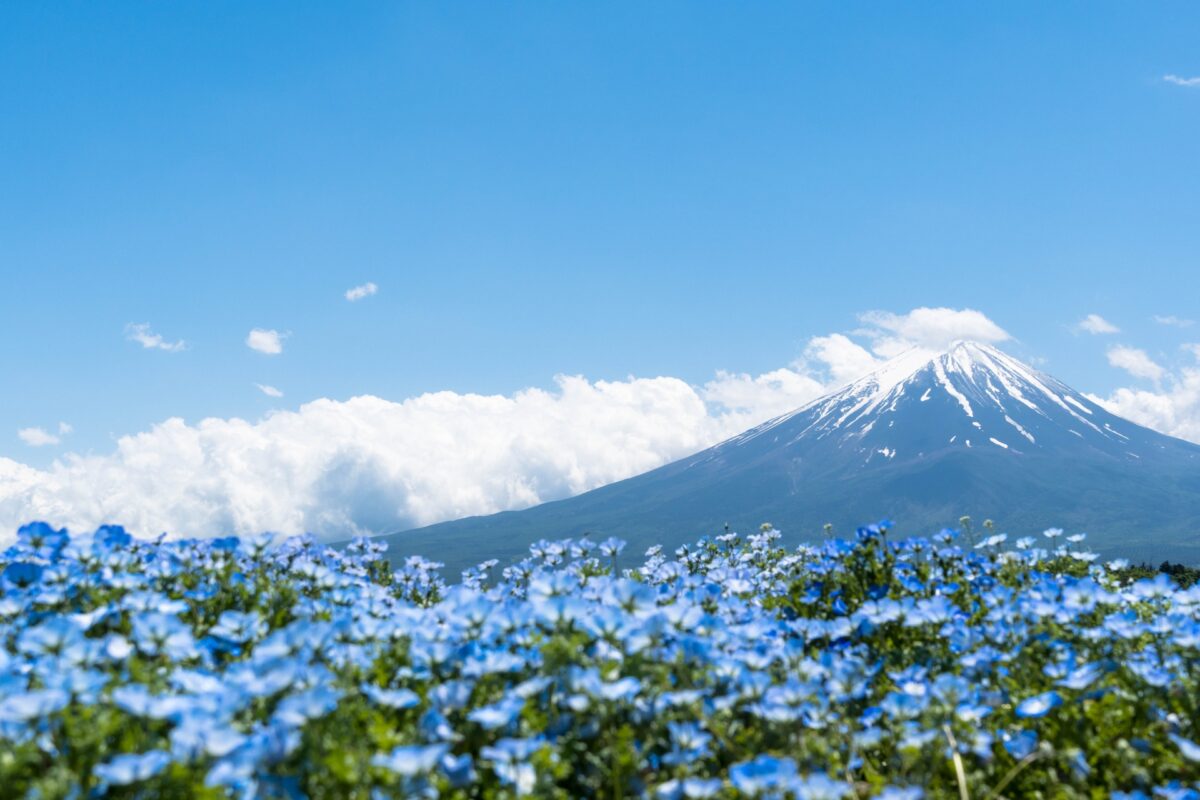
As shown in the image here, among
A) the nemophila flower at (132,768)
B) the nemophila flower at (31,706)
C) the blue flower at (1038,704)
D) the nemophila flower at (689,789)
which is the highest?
the nemophila flower at (31,706)

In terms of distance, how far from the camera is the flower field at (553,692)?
334 cm

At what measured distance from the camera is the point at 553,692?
4445mm

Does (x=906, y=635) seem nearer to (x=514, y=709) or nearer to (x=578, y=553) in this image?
(x=578, y=553)

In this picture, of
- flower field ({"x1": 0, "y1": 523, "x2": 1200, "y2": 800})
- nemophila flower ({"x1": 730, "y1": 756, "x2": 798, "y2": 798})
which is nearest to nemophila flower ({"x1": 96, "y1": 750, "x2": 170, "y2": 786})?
flower field ({"x1": 0, "y1": 523, "x2": 1200, "y2": 800})

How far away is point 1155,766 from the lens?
4602mm

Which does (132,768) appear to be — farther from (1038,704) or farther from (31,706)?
(1038,704)

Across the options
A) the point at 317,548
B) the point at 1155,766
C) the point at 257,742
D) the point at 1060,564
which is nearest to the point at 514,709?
the point at 257,742

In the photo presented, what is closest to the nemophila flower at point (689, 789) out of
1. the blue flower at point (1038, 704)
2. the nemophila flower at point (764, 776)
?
the nemophila flower at point (764, 776)

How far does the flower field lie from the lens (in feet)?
11.0

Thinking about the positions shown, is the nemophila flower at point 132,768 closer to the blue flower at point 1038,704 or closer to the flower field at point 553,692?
the flower field at point 553,692

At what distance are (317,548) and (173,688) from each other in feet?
13.2

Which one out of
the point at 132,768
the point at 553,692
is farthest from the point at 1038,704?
the point at 132,768

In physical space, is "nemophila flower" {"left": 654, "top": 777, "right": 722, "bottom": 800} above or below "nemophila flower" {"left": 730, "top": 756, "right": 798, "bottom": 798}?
below

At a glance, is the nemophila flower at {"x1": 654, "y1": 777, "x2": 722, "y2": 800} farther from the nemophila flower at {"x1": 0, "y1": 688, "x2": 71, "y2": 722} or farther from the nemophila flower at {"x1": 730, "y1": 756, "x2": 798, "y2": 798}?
the nemophila flower at {"x1": 0, "y1": 688, "x2": 71, "y2": 722}
